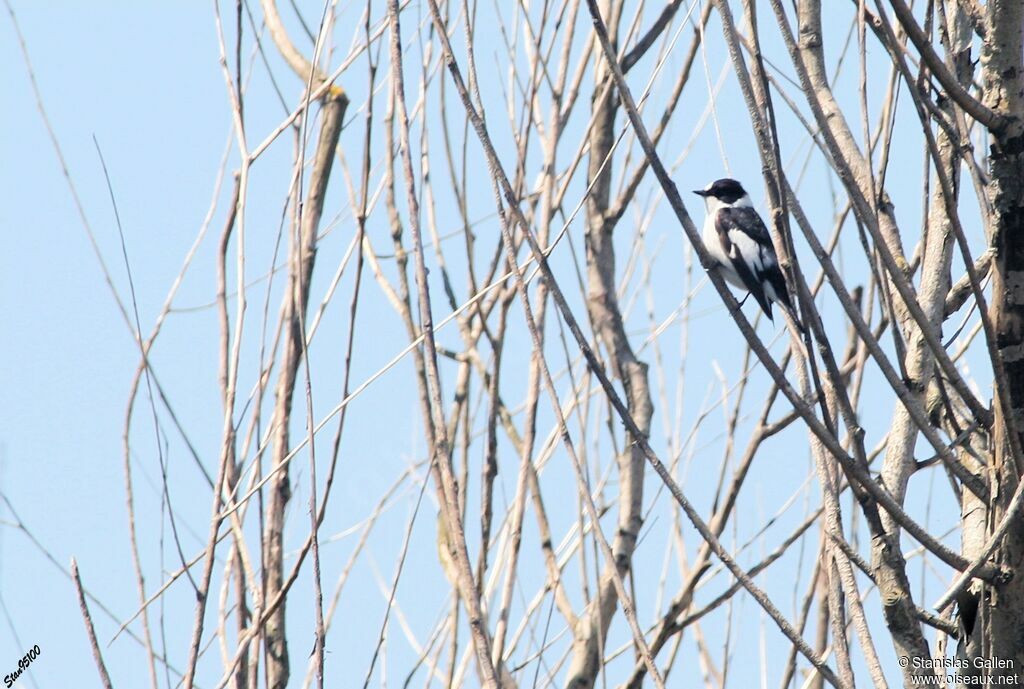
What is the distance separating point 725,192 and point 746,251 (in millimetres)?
660

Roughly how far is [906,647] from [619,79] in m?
0.97

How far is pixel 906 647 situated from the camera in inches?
73.0

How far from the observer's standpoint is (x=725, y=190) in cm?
452

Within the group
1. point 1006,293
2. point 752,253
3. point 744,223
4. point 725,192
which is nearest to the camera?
point 1006,293

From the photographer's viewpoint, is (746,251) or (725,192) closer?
(746,251)

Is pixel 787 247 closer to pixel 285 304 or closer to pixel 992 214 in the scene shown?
pixel 992 214

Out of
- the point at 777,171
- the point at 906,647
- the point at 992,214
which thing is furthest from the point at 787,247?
the point at 906,647

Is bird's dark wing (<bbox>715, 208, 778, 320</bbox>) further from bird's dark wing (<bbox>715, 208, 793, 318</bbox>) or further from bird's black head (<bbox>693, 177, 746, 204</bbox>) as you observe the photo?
bird's black head (<bbox>693, 177, 746, 204</bbox>)

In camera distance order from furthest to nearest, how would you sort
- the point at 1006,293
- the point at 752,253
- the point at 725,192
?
the point at 725,192, the point at 752,253, the point at 1006,293

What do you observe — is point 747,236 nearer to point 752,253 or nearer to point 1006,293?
point 752,253

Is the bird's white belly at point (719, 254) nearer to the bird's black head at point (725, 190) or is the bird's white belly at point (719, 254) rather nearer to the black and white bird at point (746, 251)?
the black and white bird at point (746, 251)

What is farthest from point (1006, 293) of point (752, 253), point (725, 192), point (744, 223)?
point (725, 192)

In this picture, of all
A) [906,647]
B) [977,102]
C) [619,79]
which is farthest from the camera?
[906,647]

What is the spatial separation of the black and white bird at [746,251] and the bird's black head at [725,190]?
106 millimetres
